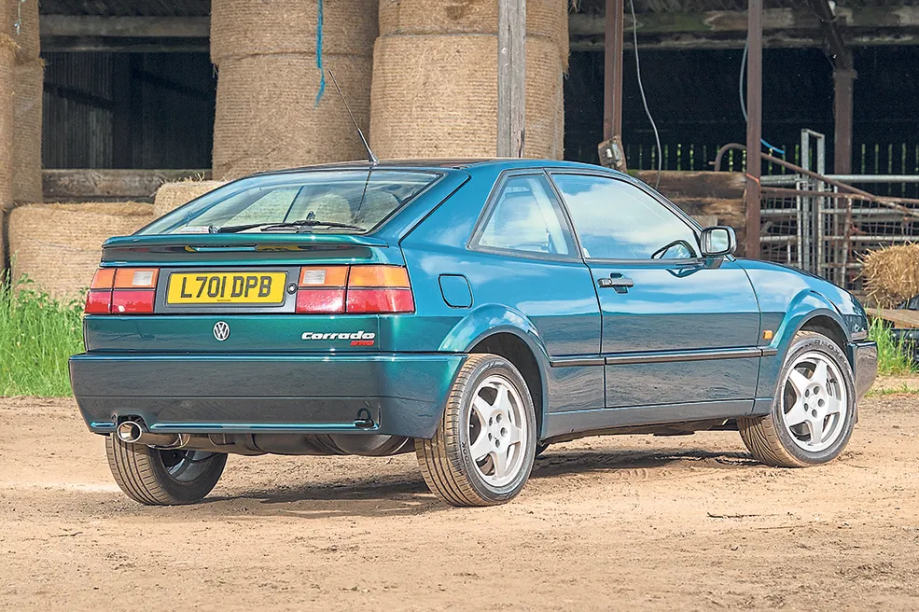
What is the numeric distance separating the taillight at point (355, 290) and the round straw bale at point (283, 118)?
25.0 ft

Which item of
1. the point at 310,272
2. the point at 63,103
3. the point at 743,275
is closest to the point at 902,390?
the point at 743,275

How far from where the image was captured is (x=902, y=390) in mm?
11430

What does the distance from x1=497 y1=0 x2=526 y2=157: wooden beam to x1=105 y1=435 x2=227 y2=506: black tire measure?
17.7 ft

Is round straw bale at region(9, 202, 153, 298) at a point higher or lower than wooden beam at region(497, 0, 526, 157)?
lower

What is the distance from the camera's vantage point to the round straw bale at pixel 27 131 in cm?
1410

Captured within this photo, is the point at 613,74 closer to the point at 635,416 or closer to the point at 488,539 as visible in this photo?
the point at 635,416

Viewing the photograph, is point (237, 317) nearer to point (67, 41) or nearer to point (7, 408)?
point (7, 408)

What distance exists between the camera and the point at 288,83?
43.4ft

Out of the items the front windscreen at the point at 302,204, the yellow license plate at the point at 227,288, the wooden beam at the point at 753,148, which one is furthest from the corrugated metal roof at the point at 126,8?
the yellow license plate at the point at 227,288

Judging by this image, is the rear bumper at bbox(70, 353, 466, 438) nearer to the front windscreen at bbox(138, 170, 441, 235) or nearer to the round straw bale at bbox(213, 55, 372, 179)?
the front windscreen at bbox(138, 170, 441, 235)

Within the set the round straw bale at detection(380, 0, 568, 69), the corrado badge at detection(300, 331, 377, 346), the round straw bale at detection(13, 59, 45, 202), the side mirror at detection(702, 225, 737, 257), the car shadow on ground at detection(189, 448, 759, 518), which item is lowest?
the car shadow on ground at detection(189, 448, 759, 518)

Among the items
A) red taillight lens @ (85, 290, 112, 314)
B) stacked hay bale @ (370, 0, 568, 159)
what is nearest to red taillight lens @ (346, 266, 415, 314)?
red taillight lens @ (85, 290, 112, 314)

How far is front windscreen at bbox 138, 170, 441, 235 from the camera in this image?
5863 mm

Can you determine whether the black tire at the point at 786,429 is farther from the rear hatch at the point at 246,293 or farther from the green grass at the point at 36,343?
the green grass at the point at 36,343
